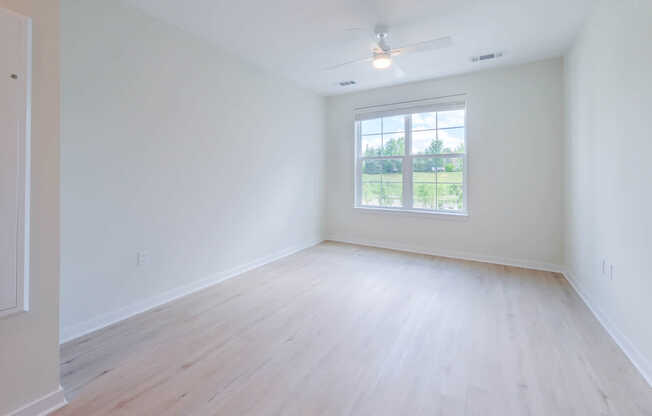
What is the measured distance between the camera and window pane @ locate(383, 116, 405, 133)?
4648 millimetres

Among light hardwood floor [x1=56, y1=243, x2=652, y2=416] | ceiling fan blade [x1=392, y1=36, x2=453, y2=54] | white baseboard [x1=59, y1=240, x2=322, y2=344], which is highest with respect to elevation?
ceiling fan blade [x1=392, y1=36, x2=453, y2=54]

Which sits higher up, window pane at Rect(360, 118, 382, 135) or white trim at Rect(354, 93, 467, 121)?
white trim at Rect(354, 93, 467, 121)

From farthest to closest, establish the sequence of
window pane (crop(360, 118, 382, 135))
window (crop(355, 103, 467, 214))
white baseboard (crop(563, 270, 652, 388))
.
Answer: window pane (crop(360, 118, 382, 135))
window (crop(355, 103, 467, 214))
white baseboard (crop(563, 270, 652, 388))

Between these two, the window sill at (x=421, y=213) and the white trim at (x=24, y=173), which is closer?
the white trim at (x=24, y=173)

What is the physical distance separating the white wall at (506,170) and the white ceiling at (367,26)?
34 centimetres

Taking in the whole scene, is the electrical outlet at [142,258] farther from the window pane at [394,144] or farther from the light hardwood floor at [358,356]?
the window pane at [394,144]

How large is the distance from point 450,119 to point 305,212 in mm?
2565

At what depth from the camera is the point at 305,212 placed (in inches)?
190

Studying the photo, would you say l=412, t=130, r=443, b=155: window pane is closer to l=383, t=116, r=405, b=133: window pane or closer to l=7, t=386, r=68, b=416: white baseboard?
l=383, t=116, r=405, b=133: window pane

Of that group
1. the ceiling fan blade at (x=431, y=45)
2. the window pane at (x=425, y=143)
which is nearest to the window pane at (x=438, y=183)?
the window pane at (x=425, y=143)

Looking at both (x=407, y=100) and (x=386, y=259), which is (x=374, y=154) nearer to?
(x=407, y=100)

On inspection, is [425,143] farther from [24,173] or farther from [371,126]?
[24,173]

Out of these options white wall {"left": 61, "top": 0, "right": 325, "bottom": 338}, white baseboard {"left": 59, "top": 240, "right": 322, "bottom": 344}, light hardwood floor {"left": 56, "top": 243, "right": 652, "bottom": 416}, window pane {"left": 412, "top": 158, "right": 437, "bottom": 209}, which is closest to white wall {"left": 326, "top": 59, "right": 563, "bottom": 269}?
window pane {"left": 412, "top": 158, "right": 437, "bottom": 209}

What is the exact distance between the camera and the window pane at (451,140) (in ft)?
13.8
